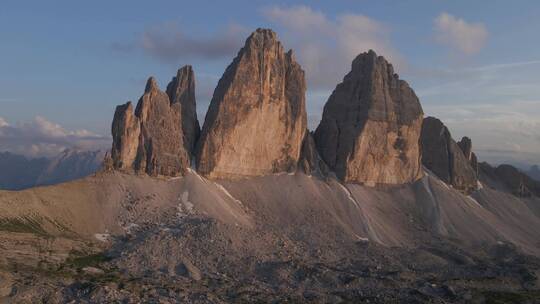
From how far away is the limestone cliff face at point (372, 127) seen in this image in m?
127

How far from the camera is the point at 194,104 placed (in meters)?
118

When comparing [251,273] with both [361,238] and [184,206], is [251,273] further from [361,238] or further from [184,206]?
[361,238]

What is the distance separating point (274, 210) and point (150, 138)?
25.4m

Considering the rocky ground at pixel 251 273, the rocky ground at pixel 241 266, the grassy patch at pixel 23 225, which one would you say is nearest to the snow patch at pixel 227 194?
the rocky ground at pixel 241 266

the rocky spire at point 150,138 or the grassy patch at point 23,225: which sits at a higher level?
the rocky spire at point 150,138

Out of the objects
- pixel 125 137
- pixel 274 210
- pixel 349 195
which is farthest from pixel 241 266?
pixel 349 195

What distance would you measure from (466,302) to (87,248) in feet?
161

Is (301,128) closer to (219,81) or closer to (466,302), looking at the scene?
(219,81)

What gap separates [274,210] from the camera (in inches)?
4203

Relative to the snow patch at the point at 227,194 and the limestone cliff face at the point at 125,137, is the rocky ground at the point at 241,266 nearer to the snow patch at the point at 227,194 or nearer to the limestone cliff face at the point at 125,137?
the snow patch at the point at 227,194

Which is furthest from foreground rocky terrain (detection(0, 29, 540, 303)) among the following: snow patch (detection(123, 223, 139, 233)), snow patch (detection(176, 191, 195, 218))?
snow patch (detection(123, 223, 139, 233))

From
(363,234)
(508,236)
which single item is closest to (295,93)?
(363,234)

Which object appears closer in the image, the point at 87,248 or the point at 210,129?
the point at 87,248

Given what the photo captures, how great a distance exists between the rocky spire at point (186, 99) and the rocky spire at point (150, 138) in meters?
5.74
